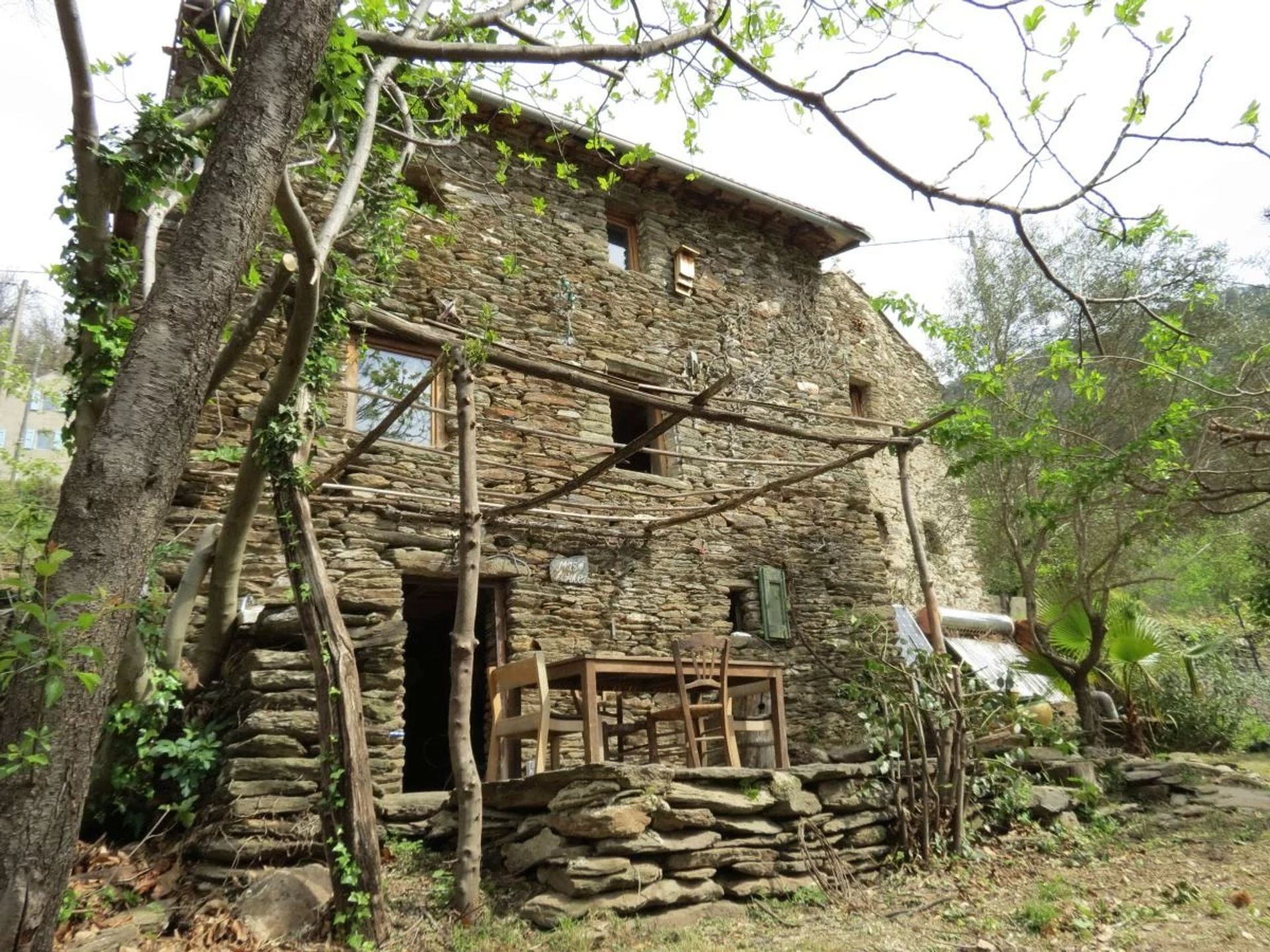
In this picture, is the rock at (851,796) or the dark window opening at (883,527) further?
the dark window opening at (883,527)

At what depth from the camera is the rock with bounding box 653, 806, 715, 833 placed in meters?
4.12

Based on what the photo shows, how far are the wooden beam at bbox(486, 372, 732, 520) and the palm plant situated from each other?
6.51 metres

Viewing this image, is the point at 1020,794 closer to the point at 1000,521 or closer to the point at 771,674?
the point at 771,674

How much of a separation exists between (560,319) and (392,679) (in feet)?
13.3

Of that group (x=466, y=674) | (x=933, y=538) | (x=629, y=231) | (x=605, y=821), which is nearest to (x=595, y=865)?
(x=605, y=821)

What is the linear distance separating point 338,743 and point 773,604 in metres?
5.42

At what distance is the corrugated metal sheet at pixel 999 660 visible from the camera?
10930 millimetres

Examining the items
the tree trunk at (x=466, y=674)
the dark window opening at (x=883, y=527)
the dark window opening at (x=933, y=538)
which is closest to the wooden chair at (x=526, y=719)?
the tree trunk at (x=466, y=674)

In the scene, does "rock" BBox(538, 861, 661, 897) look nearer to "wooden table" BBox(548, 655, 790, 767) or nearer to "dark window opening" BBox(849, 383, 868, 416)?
"wooden table" BBox(548, 655, 790, 767)

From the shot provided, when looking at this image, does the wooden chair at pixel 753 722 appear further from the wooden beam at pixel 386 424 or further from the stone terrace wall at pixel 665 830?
the wooden beam at pixel 386 424

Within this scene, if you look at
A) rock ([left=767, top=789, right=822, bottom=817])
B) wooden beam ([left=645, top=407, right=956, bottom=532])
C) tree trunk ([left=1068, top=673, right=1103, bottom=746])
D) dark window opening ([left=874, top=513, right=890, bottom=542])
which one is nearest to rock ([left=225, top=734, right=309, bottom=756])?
rock ([left=767, top=789, right=822, bottom=817])

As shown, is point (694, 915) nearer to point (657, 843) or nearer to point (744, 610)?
point (657, 843)

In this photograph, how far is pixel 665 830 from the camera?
4.16 metres

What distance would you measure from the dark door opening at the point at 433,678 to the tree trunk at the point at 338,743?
2.81 m
